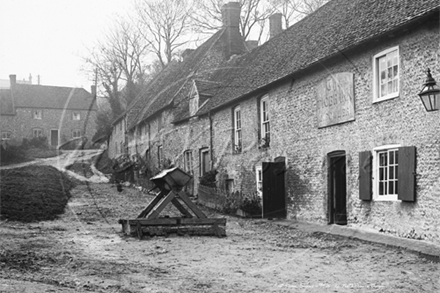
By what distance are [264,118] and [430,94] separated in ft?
29.7

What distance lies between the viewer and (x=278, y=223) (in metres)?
15.8

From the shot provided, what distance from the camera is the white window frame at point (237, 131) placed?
20.7 metres

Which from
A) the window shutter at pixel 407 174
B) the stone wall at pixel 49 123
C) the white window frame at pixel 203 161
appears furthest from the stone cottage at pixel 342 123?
the stone wall at pixel 49 123

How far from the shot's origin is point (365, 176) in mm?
12773

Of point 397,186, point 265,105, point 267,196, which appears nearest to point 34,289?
point 397,186

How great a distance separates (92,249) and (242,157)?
10937 millimetres

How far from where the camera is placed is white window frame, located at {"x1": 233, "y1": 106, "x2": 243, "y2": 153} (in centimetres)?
2067

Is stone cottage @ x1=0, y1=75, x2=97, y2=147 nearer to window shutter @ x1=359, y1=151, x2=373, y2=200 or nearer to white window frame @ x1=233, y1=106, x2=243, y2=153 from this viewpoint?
white window frame @ x1=233, y1=106, x2=243, y2=153

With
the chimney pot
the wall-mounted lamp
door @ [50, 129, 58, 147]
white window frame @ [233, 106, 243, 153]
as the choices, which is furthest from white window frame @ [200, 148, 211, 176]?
door @ [50, 129, 58, 147]

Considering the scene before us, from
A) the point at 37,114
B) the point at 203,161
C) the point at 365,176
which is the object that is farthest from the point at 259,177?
the point at 37,114

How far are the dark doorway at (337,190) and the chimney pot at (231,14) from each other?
684 inches

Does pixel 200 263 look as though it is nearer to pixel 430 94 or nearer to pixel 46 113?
pixel 430 94

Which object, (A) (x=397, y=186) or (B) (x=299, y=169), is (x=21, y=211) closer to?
(B) (x=299, y=169)

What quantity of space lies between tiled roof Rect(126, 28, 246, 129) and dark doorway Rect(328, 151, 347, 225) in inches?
631
